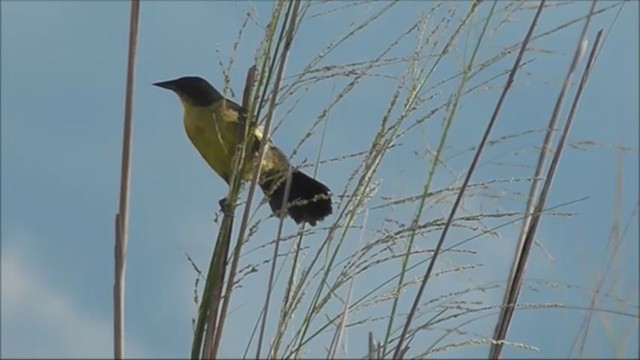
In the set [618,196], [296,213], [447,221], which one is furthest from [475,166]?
[618,196]

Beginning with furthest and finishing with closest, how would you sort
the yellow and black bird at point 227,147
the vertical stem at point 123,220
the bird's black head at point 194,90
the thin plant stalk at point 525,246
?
Answer: the bird's black head at point 194,90
the yellow and black bird at point 227,147
the thin plant stalk at point 525,246
the vertical stem at point 123,220

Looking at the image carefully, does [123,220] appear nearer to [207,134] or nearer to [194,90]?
[207,134]

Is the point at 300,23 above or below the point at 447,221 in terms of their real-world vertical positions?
above

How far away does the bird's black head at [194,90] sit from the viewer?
212 centimetres

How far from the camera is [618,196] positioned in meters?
2.05

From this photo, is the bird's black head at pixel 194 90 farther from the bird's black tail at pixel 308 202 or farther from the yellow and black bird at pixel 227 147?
the bird's black tail at pixel 308 202

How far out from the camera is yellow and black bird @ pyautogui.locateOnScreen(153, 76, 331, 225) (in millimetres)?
1316

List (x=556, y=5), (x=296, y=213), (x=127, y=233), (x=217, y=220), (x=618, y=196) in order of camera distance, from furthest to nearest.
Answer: (x=618, y=196) → (x=296, y=213) → (x=556, y=5) → (x=217, y=220) → (x=127, y=233)

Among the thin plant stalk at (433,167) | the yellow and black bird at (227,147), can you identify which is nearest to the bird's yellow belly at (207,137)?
the yellow and black bird at (227,147)

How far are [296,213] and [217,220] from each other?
427 millimetres

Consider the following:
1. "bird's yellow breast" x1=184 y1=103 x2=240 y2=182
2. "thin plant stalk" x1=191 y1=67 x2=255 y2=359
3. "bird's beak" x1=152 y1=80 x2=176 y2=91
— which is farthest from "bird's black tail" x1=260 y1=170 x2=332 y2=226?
"bird's beak" x1=152 y1=80 x2=176 y2=91

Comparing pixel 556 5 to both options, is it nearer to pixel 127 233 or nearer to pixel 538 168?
pixel 538 168

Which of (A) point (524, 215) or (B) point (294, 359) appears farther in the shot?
Result: (A) point (524, 215)

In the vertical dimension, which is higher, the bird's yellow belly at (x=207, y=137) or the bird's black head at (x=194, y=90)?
the bird's black head at (x=194, y=90)
